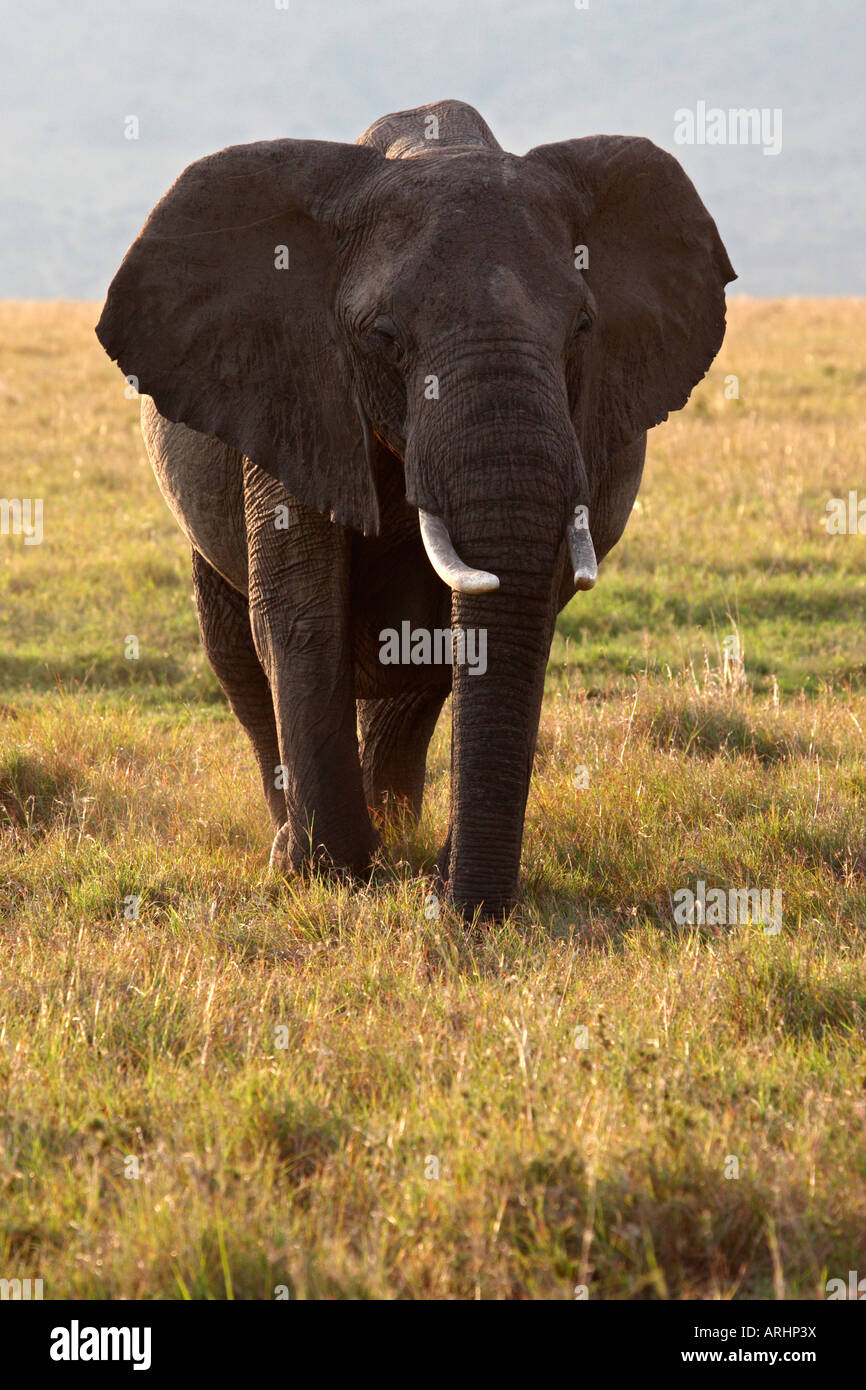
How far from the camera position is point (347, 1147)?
3.58 metres

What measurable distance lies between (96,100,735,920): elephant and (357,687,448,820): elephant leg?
32.9 inches

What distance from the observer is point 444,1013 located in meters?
4.34

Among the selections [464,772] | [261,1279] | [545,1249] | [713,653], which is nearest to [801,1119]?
[545,1249]

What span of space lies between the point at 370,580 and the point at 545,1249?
3.23 m

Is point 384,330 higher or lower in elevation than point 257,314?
lower

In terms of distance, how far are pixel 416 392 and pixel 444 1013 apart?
1.93 metres

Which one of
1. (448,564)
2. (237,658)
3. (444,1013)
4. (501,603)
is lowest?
(444,1013)

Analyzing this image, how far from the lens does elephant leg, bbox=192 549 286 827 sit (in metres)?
7.30

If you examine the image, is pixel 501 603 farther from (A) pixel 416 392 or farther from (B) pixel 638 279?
(B) pixel 638 279

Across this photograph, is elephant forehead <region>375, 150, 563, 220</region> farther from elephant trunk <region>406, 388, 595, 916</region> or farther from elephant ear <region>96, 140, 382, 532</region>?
elephant trunk <region>406, 388, 595, 916</region>

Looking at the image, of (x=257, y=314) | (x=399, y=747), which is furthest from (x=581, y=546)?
(x=399, y=747)

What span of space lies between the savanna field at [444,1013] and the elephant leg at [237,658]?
247 millimetres

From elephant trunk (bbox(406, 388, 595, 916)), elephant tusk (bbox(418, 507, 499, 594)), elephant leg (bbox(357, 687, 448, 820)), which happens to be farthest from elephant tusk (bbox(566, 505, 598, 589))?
elephant leg (bbox(357, 687, 448, 820))

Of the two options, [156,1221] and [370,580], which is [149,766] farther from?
[156,1221]
